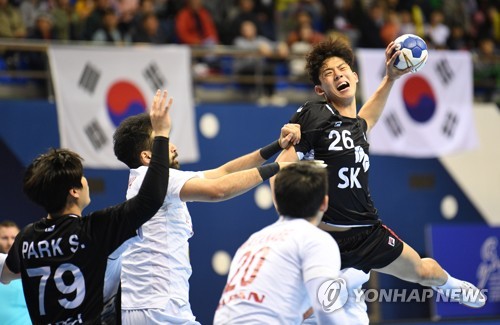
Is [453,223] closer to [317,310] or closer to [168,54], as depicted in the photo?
[168,54]

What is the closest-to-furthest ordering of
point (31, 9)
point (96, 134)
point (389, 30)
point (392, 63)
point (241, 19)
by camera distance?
point (392, 63) → point (96, 134) → point (31, 9) → point (241, 19) → point (389, 30)

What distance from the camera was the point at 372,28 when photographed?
16.6 meters

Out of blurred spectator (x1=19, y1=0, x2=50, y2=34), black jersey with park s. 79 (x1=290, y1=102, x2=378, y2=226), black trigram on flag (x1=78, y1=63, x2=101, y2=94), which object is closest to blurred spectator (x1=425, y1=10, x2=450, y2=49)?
black trigram on flag (x1=78, y1=63, x2=101, y2=94)

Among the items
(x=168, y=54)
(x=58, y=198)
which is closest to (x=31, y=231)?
(x=58, y=198)

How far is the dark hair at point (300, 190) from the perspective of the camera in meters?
4.63

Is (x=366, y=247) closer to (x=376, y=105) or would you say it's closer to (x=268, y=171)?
(x=376, y=105)

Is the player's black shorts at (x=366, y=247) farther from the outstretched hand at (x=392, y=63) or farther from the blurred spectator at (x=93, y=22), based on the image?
the blurred spectator at (x=93, y=22)

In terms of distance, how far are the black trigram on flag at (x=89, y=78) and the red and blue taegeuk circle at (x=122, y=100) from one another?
27 centimetres

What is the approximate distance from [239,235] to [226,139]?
5.37 ft

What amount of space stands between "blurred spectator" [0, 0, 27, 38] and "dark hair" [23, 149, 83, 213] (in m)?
9.35

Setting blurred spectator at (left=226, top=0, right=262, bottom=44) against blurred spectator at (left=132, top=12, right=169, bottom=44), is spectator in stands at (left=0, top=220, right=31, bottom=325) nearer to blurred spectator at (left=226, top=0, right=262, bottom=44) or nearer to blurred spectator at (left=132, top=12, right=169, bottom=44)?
blurred spectator at (left=132, top=12, right=169, bottom=44)

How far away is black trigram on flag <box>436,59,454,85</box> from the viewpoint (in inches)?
599

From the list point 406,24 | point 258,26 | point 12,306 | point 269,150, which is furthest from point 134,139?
point 406,24

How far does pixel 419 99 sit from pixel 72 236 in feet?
36.2
